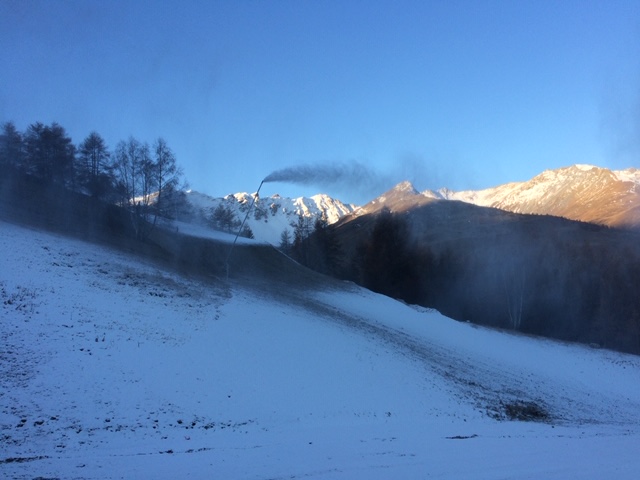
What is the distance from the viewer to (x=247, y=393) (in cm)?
1527

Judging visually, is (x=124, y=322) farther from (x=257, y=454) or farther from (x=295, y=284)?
(x=295, y=284)

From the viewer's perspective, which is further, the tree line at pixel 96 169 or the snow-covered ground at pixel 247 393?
the tree line at pixel 96 169

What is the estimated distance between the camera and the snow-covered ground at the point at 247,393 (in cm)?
997

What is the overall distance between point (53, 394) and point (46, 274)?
12286 mm

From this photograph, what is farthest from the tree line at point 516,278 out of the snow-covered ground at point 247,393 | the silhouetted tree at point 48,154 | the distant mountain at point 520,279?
the silhouetted tree at point 48,154

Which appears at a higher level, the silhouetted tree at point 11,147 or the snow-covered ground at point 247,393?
the silhouetted tree at point 11,147

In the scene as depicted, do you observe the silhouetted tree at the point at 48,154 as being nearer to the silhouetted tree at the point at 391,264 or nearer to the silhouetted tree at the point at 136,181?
the silhouetted tree at the point at 136,181

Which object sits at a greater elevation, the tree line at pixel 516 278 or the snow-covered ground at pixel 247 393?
the tree line at pixel 516 278

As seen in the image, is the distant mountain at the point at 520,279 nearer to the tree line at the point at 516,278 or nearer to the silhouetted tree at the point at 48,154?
the tree line at the point at 516,278

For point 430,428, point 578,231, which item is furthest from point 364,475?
point 578,231

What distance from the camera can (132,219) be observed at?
53.2 metres

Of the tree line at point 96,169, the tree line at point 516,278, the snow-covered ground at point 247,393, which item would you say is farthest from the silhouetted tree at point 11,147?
the tree line at point 516,278

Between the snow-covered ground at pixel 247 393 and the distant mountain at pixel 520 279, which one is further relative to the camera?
the distant mountain at pixel 520 279

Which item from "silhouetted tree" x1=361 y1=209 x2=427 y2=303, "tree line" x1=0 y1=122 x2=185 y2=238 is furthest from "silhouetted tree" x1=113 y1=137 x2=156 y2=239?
"silhouetted tree" x1=361 y1=209 x2=427 y2=303
